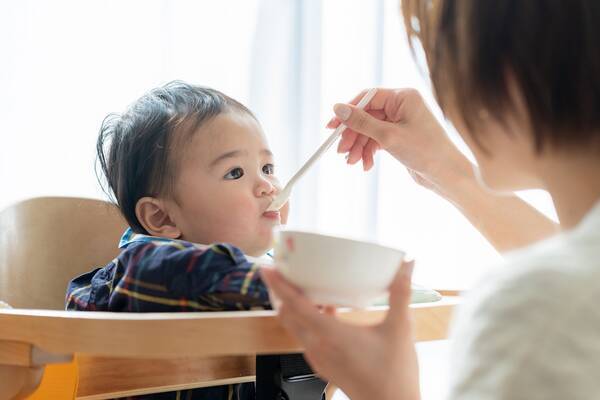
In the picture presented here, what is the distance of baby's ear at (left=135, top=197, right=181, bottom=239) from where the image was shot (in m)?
1.16

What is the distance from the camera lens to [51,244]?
127cm

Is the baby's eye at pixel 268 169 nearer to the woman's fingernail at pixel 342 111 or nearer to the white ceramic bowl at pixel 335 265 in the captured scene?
the woman's fingernail at pixel 342 111

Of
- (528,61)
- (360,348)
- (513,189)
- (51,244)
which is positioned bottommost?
(51,244)

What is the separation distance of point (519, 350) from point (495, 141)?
0.21 meters

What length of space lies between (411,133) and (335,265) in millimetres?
572

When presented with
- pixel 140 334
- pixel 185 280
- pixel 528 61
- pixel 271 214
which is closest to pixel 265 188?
pixel 271 214

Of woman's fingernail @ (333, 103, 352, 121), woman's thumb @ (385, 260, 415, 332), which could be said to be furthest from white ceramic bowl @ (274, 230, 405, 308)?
woman's fingernail @ (333, 103, 352, 121)

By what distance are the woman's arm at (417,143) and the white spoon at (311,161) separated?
2cm

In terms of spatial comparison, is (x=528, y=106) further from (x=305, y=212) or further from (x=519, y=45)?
(x=305, y=212)

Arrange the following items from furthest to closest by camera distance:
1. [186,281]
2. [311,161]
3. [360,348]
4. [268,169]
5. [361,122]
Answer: [268,169] → [361,122] → [311,161] → [186,281] → [360,348]

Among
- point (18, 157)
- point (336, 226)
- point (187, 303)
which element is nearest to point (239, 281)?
point (187, 303)

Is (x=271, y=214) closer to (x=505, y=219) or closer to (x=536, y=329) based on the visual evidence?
(x=505, y=219)

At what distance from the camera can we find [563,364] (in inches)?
17.8

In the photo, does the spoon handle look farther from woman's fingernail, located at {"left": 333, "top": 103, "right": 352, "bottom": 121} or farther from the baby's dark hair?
the baby's dark hair
